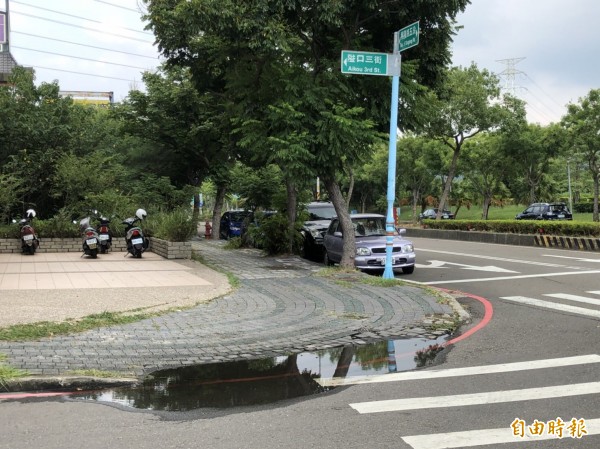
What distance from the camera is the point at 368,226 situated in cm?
1528

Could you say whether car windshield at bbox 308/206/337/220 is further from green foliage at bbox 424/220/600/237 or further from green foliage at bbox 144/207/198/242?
green foliage at bbox 424/220/600/237

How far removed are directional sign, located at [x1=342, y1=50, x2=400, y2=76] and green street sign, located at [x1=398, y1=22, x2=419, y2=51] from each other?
0.30 m

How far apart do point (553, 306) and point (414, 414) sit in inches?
231

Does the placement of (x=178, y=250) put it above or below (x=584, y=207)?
below

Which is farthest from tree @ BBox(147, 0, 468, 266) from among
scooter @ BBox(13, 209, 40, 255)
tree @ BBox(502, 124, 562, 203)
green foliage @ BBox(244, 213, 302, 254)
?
tree @ BBox(502, 124, 562, 203)

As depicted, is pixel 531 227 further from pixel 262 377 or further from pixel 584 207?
pixel 584 207

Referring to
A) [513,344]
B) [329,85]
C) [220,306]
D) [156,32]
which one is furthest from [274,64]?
[513,344]

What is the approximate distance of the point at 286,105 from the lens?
12234 millimetres

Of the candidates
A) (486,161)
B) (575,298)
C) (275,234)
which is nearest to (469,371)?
(575,298)

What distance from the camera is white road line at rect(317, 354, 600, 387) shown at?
5.64 m

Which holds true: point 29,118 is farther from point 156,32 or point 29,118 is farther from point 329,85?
point 329,85

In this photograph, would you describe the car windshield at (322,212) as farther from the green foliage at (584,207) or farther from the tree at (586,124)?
the green foliage at (584,207)

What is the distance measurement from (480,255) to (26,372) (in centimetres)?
1621

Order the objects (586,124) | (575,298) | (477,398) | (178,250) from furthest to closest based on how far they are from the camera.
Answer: (586,124) < (178,250) < (575,298) < (477,398)
